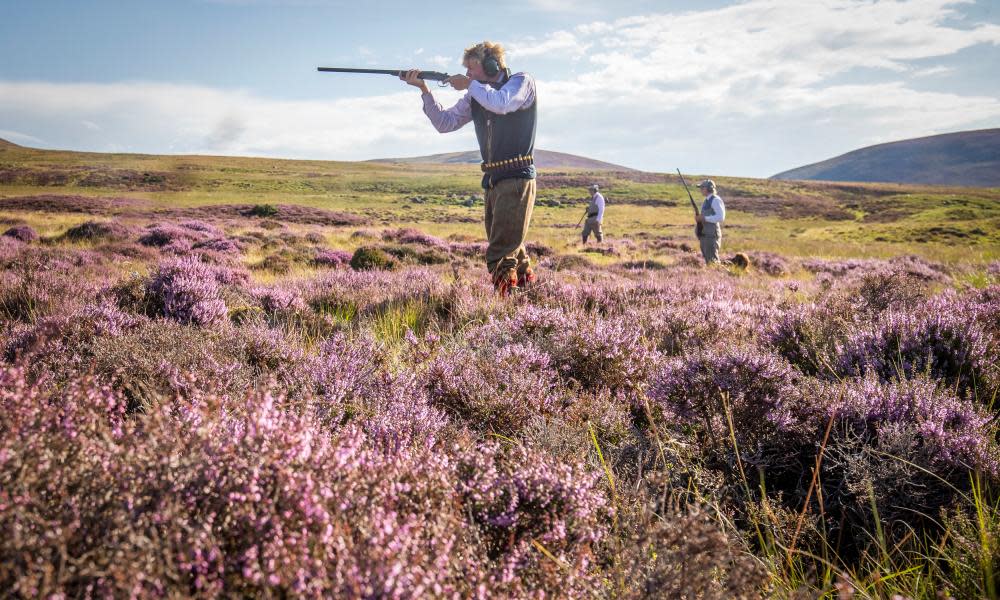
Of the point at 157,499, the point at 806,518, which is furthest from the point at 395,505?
the point at 806,518

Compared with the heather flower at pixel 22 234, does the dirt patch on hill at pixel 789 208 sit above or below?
above

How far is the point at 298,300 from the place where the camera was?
4945 millimetres

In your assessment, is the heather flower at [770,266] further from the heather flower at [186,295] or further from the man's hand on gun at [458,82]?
the heather flower at [186,295]

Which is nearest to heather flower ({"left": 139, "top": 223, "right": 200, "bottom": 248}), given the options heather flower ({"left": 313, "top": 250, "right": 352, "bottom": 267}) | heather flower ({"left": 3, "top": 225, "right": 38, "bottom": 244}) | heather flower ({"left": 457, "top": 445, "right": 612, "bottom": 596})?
heather flower ({"left": 3, "top": 225, "right": 38, "bottom": 244})

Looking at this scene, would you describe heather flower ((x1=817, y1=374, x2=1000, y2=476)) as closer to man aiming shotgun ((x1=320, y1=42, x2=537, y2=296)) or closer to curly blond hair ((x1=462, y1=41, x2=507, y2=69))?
man aiming shotgun ((x1=320, y1=42, x2=537, y2=296))

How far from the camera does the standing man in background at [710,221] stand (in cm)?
1359

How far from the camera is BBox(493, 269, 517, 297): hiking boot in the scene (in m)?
5.83

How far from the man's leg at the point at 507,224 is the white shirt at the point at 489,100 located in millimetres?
868

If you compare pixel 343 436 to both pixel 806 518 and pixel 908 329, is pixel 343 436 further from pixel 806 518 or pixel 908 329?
pixel 908 329

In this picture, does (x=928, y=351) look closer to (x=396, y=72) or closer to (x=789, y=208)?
(x=396, y=72)

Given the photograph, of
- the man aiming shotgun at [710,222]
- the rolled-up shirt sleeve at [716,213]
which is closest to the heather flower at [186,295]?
the man aiming shotgun at [710,222]

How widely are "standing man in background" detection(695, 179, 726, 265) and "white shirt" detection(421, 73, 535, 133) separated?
969cm

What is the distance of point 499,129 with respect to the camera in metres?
5.64

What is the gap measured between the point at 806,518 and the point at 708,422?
0.52m
